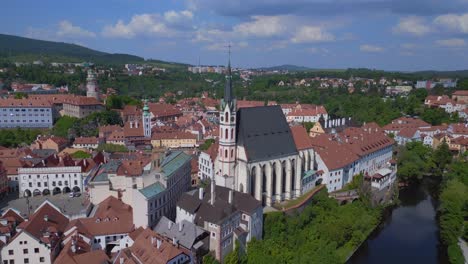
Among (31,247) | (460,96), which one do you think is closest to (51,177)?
(31,247)

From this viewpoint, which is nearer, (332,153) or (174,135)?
(332,153)

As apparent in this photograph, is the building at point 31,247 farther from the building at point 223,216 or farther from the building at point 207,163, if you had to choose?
the building at point 207,163

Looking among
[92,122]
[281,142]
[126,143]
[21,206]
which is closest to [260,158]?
[281,142]

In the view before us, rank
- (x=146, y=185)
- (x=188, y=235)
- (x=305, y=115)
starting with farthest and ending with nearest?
(x=305, y=115)
(x=146, y=185)
(x=188, y=235)

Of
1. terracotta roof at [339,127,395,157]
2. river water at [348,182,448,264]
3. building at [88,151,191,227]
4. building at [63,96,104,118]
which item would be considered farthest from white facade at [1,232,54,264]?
building at [63,96,104,118]

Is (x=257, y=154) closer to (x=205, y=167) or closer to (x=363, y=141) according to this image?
(x=205, y=167)

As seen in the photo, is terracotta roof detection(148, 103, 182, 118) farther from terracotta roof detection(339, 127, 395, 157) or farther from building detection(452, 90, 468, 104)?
building detection(452, 90, 468, 104)

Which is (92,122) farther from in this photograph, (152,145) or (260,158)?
(260,158)
